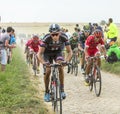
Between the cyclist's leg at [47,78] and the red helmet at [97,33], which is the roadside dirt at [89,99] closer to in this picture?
the cyclist's leg at [47,78]

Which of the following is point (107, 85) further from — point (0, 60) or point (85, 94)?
point (0, 60)

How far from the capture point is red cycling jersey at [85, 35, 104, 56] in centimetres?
1466

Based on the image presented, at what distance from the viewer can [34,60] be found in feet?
70.0

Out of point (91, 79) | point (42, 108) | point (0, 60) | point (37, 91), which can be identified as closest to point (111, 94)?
point (91, 79)

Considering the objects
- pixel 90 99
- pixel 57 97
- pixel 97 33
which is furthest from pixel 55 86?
pixel 97 33

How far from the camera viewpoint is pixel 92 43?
49.4 feet

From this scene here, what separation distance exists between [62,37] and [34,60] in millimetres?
10162

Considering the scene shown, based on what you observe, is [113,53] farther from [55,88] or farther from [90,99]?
[55,88]

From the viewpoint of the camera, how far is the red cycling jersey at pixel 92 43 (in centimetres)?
1466

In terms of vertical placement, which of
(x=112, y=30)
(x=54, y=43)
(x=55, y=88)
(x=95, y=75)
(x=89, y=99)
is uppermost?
(x=54, y=43)

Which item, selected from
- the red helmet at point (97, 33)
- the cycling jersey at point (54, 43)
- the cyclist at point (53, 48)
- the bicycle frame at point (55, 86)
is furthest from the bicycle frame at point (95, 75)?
the bicycle frame at point (55, 86)

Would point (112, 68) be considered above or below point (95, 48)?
below

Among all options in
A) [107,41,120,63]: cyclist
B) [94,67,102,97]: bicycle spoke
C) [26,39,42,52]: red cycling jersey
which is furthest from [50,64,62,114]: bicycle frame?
[107,41,120,63]: cyclist

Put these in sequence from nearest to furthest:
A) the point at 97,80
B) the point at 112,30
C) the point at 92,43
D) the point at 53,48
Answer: the point at 53,48, the point at 97,80, the point at 92,43, the point at 112,30
